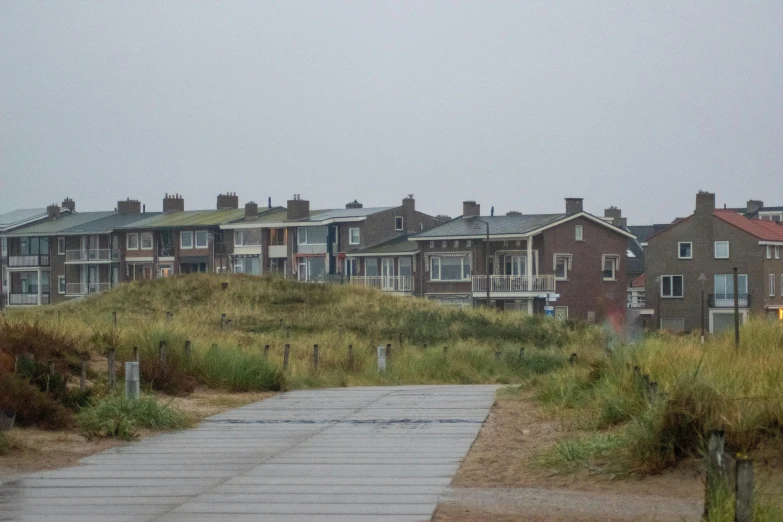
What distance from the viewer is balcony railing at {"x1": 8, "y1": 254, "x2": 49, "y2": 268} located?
96.6m

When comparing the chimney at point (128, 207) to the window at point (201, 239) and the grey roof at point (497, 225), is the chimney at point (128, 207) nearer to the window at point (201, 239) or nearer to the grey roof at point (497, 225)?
the window at point (201, 239)

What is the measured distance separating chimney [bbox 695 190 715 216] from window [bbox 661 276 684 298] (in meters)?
4.46

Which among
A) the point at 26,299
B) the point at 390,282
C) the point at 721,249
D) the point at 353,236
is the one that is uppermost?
the point at 353,236

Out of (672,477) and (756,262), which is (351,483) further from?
(756,262)

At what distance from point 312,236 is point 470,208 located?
12.9 metres

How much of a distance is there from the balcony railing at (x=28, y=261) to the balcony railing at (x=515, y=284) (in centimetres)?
4221

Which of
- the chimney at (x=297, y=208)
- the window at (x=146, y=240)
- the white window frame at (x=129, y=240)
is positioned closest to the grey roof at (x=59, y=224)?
the white window frame at (x=129, y=240)

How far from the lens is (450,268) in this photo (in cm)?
7294

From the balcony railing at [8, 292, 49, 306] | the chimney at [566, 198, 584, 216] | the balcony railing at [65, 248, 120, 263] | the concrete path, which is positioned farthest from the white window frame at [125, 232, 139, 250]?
the concrete path

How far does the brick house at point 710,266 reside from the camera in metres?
72.6

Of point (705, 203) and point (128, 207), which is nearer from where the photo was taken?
point (705, 203)

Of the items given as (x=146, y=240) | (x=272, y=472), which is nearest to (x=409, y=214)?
(x=146, y=240)

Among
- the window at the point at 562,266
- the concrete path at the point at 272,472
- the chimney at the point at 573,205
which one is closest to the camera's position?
the concrete path at the point at 272,472

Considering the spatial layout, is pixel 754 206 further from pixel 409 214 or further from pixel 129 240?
pixel 129 240
